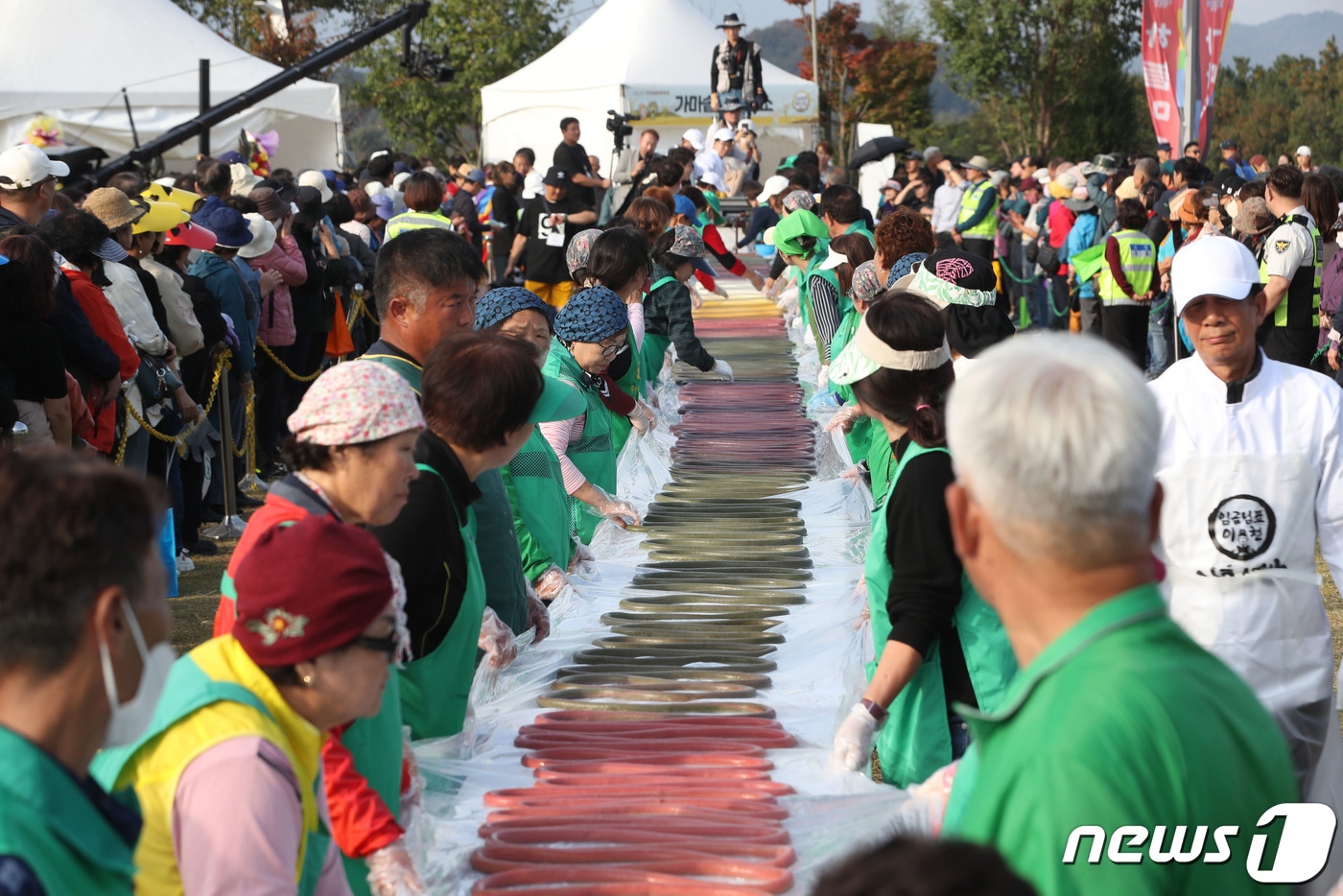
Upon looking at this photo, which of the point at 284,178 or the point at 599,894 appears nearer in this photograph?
the point at 599,894

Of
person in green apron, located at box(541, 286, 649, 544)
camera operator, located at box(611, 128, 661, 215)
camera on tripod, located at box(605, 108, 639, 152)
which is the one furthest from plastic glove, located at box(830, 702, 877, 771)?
camera on tripod, located at box(605, 108, 639, 152)

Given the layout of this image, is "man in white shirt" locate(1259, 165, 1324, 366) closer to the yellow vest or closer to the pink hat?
the pink hat

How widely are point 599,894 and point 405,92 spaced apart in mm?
41782

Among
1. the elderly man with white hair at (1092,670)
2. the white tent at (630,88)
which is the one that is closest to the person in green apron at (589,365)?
the elderly man with white hair at (1092,670)

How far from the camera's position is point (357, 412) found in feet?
7.63

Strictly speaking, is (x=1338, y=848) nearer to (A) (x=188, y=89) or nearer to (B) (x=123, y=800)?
(B) (x=123, y=800)

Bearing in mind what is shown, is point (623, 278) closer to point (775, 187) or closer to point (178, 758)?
point (178, 758)

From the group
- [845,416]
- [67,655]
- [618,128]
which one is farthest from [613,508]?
[618,128]

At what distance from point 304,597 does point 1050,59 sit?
41308mm

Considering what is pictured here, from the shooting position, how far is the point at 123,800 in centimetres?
163

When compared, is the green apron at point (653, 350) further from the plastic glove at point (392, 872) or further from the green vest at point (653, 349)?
→ the plastic glove at point (392, 872)

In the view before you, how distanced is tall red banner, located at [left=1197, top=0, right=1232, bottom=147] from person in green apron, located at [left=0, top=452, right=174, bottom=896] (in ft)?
45.2

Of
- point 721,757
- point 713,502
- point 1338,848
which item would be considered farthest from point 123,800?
point 713,502

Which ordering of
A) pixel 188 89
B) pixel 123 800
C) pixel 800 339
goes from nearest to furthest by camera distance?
pixel 123 800, pixel 800 339, pixel 188 89
